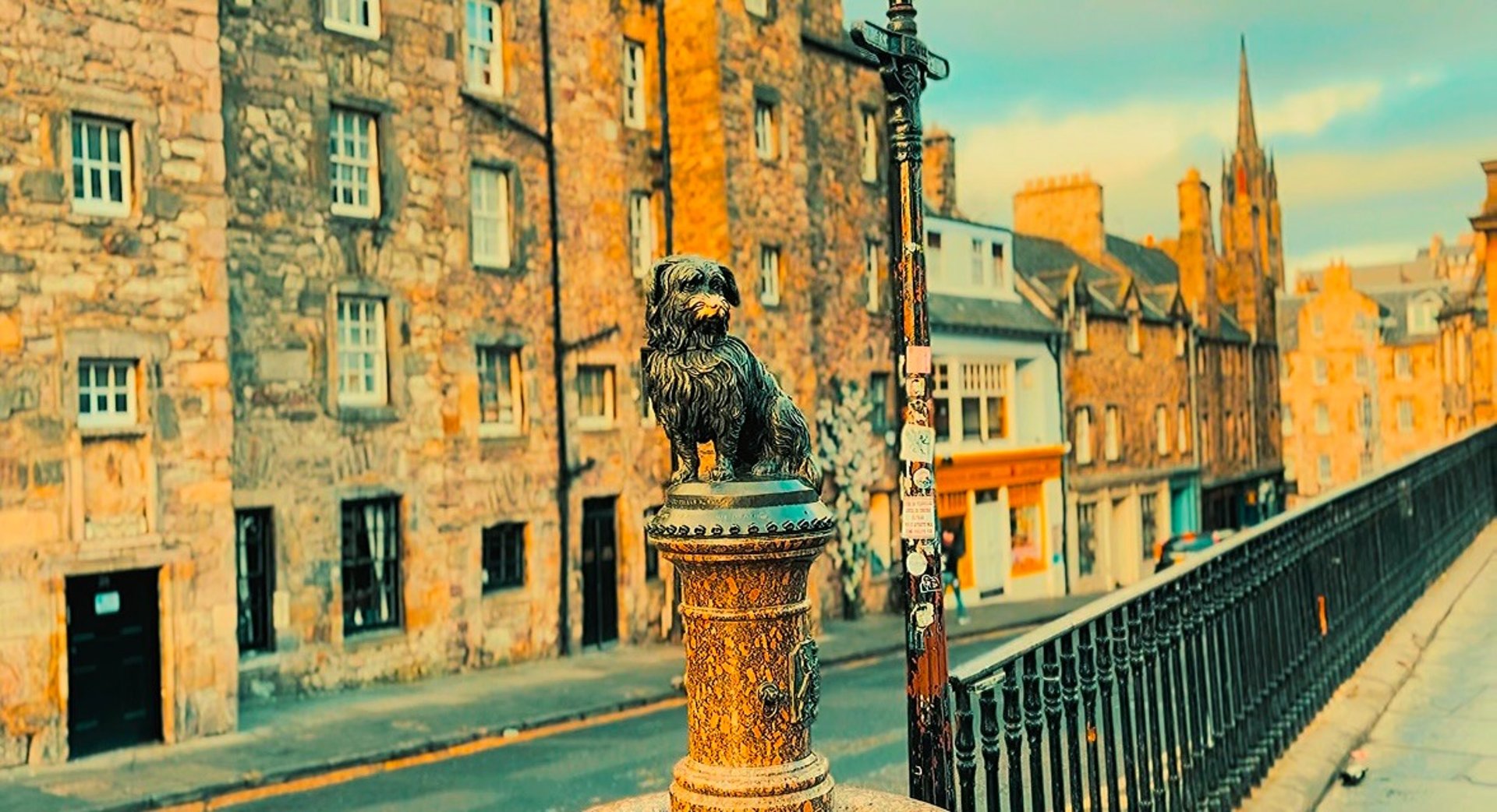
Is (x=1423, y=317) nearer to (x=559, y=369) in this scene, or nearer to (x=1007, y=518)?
(x=1007, y=518)

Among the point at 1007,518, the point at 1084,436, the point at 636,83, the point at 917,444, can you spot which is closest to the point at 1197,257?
the point at 1084,436

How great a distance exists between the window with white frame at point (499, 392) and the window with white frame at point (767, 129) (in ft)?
21.8

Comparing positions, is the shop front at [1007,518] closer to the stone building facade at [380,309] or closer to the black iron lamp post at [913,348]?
the stone building facade at [380,309]

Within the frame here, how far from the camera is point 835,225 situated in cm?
2741

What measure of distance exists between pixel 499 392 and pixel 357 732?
6912 millimetres

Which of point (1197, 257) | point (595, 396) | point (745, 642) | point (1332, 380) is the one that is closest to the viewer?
point (745, 642)

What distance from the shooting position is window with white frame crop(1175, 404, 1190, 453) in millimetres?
43281

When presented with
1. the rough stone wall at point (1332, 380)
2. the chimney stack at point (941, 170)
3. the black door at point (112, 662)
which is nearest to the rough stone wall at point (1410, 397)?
the rough stone wall at point (1332, 380)

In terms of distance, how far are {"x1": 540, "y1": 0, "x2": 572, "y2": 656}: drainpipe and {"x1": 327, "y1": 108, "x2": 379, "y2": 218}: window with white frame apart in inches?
131

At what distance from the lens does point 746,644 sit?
357 centimetres

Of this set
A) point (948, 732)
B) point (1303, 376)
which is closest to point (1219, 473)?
point (1303, 376)

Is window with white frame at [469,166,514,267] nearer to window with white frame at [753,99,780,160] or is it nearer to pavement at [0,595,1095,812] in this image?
window with white frame at [753,99,780,160]

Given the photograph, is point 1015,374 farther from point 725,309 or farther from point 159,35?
point 725,309

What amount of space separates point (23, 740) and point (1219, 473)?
4208cm
